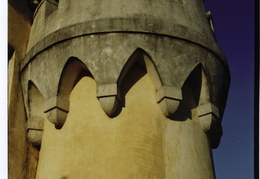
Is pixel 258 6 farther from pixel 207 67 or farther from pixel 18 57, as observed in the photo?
pixel 18 57

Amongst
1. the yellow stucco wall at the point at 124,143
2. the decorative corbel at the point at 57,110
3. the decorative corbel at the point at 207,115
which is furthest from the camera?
the decorative corbel at the point at 207,115

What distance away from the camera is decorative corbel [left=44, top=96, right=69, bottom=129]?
8.04 meters

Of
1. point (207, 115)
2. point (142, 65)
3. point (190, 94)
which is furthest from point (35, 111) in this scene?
point (207, 115)

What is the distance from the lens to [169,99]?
7.87 meters

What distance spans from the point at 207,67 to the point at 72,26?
8.21 ft

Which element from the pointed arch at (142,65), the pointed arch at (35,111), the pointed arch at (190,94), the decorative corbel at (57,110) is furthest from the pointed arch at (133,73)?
the pointed arch at (35,111)

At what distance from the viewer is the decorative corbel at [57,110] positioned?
26.4 feet

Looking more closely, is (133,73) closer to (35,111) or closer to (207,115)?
(207,115)

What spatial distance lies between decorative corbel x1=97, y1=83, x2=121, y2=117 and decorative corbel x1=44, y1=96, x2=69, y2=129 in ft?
2.57

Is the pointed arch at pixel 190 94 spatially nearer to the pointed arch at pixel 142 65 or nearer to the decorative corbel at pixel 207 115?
the decorative corbel at pixel 207 115

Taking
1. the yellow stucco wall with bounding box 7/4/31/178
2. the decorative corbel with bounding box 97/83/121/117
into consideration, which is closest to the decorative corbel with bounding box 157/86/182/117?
the decorative corbel with bounding box 97/83/121/117

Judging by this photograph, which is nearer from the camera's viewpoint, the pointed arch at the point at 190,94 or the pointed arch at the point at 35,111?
the pointed arch at the point at 190,94

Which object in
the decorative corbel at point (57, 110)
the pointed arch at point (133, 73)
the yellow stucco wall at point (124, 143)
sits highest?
the pointed arch at point (133, 73)

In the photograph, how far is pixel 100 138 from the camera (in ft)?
25.0
